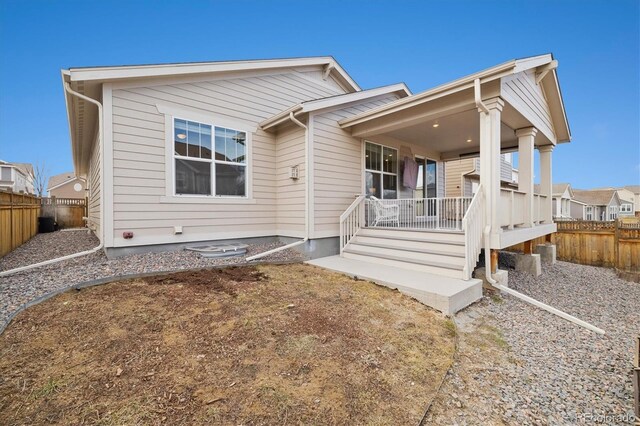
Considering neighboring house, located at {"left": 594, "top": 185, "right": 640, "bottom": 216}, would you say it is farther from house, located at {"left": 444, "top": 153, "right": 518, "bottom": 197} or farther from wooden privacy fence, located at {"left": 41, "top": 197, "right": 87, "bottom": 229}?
→ wooden privacy fence, located at {"left": 41, "top": 197, "right": 87, "bottom": 229}

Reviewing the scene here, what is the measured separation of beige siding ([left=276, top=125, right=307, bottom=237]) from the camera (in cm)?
676

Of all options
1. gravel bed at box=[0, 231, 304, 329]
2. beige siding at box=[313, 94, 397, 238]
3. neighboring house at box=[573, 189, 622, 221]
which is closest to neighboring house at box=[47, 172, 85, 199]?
gravel bed at box=[0, 231, 304, 329]

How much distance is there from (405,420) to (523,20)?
16.3m

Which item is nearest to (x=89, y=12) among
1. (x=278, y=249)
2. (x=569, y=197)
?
(x=278, y=249)

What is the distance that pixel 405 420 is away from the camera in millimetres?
1862

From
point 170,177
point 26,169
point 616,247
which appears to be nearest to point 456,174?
point 616,247

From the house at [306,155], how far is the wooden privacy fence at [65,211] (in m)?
8.28

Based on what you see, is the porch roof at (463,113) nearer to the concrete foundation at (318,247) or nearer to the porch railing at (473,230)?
the porch railing at (473,230)

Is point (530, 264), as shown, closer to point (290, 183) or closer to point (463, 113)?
point (463, 113)

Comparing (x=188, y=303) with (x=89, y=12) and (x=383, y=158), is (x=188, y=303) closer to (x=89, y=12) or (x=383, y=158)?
(x=383, y=158)

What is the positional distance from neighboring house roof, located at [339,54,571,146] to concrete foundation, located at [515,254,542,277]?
12.9 ft

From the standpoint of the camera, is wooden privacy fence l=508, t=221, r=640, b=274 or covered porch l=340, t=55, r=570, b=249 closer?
covered porch l=340, t=55, r=570, b=249

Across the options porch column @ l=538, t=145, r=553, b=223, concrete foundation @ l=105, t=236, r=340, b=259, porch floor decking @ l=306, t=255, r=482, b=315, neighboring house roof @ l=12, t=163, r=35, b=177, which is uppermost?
neighboring house roof @ l=12, t=163, r=35, b=177

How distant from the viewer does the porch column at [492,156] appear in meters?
4.87
